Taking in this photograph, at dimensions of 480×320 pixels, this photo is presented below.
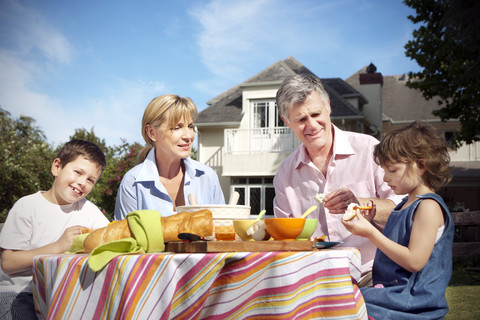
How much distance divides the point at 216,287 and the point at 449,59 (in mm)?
13496

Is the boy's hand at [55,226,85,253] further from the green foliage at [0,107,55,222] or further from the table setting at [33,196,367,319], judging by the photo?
the green foliage at [0,107,55,222]

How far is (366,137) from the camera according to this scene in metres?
3.50

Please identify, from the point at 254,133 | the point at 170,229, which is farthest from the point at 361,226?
the point at 254,133

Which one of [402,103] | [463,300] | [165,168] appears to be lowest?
[463,300]

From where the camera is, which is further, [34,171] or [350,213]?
[34,171]

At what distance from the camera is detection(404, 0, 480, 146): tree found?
11.6 meters

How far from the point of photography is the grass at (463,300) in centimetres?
553

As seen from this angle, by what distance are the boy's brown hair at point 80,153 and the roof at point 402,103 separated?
2911cm

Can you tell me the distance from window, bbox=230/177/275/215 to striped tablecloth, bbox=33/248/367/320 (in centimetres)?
1946

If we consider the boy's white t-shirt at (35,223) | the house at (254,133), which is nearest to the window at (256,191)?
the house at (254,133)

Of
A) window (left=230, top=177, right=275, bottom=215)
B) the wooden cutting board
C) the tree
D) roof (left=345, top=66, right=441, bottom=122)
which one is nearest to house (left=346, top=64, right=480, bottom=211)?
roof (left=345, top=66, right=441, bottom=122)

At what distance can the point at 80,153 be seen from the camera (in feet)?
10.5

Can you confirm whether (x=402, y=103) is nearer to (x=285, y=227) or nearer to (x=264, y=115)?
(x=264, y=115)

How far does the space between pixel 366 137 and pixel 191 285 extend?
227 cm
